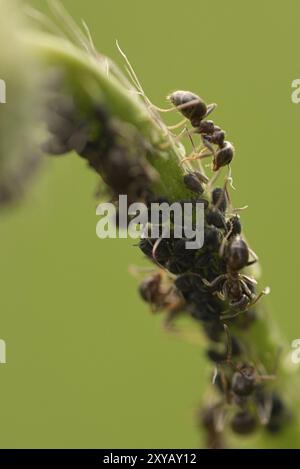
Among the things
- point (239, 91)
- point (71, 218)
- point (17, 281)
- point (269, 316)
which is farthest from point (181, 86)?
point (269, 316)

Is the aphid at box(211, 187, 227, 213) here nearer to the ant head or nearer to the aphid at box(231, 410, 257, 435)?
the ant head

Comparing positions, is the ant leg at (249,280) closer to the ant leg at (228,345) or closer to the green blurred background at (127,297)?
the ant leg at (228,345)

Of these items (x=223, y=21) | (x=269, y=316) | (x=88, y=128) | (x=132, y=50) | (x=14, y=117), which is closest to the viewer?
(x=14, y=117)

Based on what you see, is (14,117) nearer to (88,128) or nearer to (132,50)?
(88,128)

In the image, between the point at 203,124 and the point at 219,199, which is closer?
the point at 219,199

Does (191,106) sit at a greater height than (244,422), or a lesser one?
greater

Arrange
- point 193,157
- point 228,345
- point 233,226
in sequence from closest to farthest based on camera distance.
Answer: point 233,226
point 193,157
point 228,345

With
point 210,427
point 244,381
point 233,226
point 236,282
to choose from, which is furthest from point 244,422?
point 233,226

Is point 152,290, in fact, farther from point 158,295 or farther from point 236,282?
point 236,282
